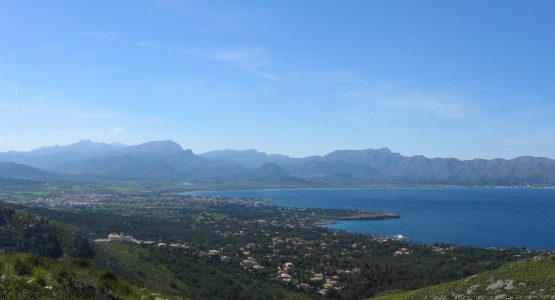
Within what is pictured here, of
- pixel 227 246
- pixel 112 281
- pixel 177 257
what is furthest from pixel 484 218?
pixel 112 281

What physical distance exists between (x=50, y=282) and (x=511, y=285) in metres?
24.9

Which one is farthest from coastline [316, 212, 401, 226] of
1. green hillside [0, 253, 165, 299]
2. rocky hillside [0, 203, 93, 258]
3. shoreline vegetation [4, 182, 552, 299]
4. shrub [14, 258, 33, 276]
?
shrub [14, 258, 33, 276]

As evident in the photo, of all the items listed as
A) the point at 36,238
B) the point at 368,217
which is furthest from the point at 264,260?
the point at 368,217

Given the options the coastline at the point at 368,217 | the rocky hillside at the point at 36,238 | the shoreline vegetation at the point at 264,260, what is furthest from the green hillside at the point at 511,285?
the coastline at the point at 368,217

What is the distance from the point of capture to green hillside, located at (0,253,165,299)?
822 centimetres

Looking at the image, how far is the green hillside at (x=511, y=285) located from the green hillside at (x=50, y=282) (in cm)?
1972

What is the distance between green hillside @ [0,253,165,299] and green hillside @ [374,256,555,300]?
64.7ft

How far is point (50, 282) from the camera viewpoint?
30.3 ft

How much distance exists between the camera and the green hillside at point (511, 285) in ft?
78.5

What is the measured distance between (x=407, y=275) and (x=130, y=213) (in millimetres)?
97755

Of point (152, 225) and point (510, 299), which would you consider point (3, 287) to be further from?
point (152, 225)

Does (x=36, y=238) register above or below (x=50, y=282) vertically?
below

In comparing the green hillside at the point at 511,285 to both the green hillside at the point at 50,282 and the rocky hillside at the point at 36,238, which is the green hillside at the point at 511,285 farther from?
the rocky hillside at the point at 36,238

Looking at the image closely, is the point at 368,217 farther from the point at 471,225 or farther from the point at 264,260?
the point at 264,260
